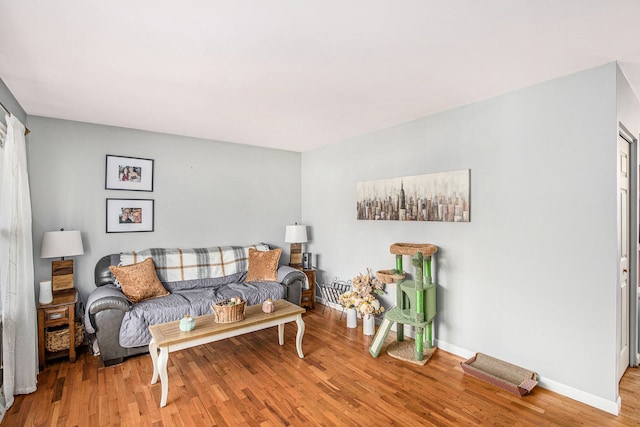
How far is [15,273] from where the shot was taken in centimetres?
Answer: 244

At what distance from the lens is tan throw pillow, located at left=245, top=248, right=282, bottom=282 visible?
13.9ft

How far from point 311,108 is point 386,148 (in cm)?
116

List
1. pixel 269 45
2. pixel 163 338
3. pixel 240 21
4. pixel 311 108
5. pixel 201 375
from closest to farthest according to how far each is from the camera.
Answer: pixel 240 21 → pixel 269 45 → pixel 163 338 → pixel 201 375 → pixel 311 108

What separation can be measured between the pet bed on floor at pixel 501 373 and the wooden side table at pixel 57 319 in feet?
11.8

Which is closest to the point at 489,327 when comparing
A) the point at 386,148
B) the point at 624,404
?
the point at 624,404

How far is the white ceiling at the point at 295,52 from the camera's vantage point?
163 cm

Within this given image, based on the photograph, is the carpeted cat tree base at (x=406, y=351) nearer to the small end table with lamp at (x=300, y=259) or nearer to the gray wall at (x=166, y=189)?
the small end table with lamp at (x=300, y=259)

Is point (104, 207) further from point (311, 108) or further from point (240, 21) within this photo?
point (240, 21)

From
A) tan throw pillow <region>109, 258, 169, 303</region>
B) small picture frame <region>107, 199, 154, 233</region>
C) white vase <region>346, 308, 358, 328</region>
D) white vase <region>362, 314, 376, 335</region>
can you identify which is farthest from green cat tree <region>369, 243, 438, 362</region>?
small picture frame <region>107, 199, 154, 233</region>

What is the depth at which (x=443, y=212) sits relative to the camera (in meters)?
3.19

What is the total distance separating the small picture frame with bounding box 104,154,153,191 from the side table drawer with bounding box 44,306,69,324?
1.44 m

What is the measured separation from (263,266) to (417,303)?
2.13 metres

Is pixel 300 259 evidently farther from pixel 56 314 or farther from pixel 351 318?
pixel 56 314

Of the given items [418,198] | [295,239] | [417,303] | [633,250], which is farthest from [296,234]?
[633,250]
